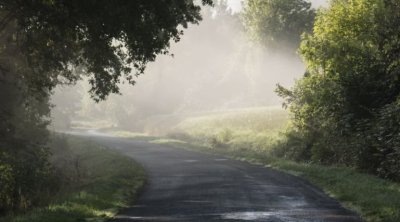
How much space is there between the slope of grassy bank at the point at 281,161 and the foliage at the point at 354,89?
155cm

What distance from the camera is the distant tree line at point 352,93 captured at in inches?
817

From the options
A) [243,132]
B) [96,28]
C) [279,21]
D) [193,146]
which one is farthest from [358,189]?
[279,21]

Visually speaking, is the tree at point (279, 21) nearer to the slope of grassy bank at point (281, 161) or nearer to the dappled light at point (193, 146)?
the slope of grassy bank at point (281, 161)

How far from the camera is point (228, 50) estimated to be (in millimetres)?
144375

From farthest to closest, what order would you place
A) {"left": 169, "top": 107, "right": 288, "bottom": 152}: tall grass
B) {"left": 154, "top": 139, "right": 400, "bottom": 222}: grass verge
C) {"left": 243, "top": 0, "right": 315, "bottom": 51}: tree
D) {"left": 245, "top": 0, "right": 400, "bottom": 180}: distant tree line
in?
{"left": 243, "top": 0, "right": 315, "bottom": 51}: tree, {"left": 169, "top": 107, "right": 288, "bottom": 152}: tall grass, {"left": 245, "top": 0, "right": 400, "bottom": 180}: distant tree line, {"left": 154, "top": 139, "right": 400, "bottom": 222}: grass verge

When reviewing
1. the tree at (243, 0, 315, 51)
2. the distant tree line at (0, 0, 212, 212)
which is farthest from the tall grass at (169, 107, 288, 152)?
the distant tree line at (0, 0, 212, 212)

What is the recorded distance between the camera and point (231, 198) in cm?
1598

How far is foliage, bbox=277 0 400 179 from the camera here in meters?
20.8

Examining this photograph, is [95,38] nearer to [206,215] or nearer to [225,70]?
[206,215]

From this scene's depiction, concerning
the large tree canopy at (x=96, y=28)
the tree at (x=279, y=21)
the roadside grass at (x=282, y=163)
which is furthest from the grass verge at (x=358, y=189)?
the tree at (x=279, y=21)

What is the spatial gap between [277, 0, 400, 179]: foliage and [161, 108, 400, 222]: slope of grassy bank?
5.10ft

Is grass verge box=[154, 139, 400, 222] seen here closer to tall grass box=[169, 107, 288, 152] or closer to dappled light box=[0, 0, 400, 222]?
dappled light box=[0, 0, 400, 222]

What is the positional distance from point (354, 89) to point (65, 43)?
13113 mm

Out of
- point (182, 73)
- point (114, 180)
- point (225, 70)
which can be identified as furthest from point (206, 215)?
point (225, 70)
